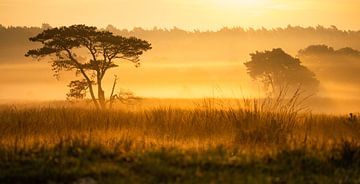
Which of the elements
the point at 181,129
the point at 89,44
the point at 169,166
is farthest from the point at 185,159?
the point at 89,44

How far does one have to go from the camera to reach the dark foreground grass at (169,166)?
1090cm

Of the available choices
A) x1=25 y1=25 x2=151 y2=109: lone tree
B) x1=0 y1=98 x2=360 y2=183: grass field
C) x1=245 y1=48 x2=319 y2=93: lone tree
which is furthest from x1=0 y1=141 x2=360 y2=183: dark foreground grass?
x1=245 y1=48 x2=319 y2=93: lone tree

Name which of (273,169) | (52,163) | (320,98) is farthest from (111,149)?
(320,98)

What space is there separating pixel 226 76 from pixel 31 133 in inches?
5284

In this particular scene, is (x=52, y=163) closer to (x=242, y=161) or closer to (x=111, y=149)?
(x=111, y=149)

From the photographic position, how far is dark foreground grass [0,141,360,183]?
35.8 ft

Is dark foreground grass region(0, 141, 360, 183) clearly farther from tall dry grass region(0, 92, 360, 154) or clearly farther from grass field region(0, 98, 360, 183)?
tall dry grass region(0, 92, 360, 154)

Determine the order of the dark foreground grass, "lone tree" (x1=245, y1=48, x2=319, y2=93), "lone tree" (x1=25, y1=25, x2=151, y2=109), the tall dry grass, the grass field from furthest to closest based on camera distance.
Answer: "lone tree" (x1=245, y1=48, x2=319, y2=93) → "lone tree" (x1=25, y1=25, x2=151, y2=109) → the tall dry grass → the grass field → the dark foreground grass

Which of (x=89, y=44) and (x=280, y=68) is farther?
(x=280, y=68)

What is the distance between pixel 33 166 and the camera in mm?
11266

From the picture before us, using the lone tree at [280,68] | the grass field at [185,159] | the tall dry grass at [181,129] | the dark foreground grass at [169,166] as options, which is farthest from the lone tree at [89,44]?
the lone tree at [280,68]

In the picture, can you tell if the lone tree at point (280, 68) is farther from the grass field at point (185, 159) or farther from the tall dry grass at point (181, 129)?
the grass field at point (185, 159)

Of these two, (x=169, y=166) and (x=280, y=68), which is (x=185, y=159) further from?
(x=280, y=68)

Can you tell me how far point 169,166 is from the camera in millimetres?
11586
